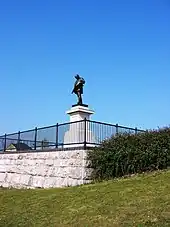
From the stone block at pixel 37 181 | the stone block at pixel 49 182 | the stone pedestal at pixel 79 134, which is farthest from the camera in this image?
the stone block at pixel 37 181

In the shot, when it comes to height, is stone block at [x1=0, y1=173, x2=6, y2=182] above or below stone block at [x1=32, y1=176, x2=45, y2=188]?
above

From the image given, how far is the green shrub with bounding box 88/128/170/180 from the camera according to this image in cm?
1250

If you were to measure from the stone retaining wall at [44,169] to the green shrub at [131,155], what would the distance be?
54 cm

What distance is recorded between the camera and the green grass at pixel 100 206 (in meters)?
7.39

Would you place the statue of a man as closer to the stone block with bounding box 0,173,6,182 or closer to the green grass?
the stone block with bounding box 0,173,6,182

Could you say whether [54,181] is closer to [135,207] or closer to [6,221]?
[6,221]

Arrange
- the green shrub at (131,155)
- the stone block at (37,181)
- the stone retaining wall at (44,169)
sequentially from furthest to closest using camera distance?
the stone block at (37,181), the stone retaining wall at (44,169), the green shrub at (131,155)

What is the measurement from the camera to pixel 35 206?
10102 mm

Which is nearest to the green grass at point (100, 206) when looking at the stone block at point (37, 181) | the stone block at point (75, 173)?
the stone block at point (75, 173)

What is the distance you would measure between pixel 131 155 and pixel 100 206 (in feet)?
14.3

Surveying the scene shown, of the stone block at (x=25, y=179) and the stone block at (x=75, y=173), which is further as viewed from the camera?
the stone block at (x=25, y=179)

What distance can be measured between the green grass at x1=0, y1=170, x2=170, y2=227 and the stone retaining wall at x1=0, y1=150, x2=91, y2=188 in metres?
1.95

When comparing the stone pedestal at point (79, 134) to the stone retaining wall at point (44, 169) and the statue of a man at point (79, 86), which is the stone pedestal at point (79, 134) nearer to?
the stone retaining wall at point (44, 169)

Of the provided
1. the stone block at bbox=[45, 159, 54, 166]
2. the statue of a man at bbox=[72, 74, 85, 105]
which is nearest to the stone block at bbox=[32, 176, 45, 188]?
the stone block at bbox=[45, 159, 54, 166]
